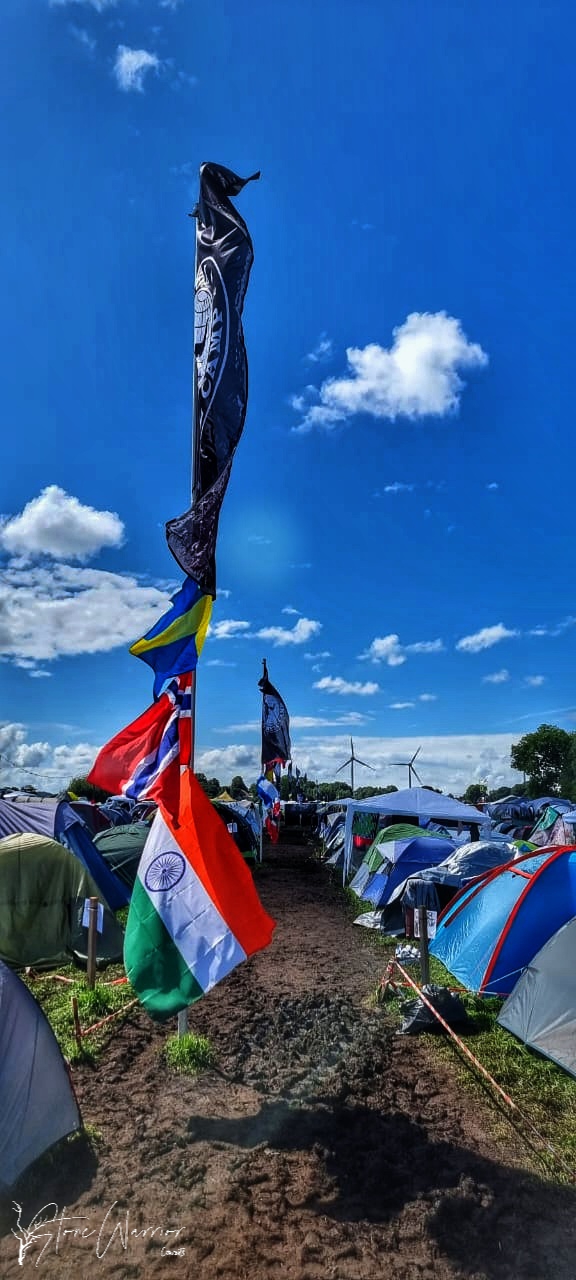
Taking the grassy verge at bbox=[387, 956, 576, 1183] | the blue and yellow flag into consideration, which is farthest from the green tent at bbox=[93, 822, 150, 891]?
the blue and yellow flag

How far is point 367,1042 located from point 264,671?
2206 cm

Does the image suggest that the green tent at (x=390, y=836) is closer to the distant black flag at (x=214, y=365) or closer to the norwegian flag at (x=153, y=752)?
the norwegian flag at (x=153, y=752)

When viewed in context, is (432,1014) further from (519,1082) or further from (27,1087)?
(27,1087)

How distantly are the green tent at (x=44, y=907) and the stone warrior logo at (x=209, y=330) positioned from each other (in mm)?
7743

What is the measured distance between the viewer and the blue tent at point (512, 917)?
894 cm

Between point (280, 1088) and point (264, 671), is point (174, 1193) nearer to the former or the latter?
point (280, 1088)

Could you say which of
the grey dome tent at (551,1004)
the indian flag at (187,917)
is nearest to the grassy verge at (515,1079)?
the grey dome tent at (551,1004)

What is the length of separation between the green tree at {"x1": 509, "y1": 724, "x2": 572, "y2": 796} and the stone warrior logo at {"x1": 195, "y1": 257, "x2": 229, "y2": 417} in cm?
8246

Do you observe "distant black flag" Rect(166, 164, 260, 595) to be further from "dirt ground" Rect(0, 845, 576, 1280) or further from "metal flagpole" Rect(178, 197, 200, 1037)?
"dirt ground" Rect(0, 845, 576, 1280)

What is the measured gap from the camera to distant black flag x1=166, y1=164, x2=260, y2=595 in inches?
316

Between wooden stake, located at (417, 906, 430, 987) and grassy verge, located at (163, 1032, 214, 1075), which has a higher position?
wooden stake, located at (417, 906, 430, 987)

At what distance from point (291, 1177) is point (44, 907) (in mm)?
7412

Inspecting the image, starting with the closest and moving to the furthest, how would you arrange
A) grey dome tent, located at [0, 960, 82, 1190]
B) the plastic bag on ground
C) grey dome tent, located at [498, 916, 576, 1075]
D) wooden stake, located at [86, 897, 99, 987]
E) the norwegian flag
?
1. grey dome tent, located at [0, 960, 82, 1190]
2. grey dome tent, located at [498, 916, 576, 1075]
3. the norwegian flag
4. the plastic bag on ground
5. wooden stake, located at [86, 897, 99, 987]

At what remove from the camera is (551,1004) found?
24.1 ft
